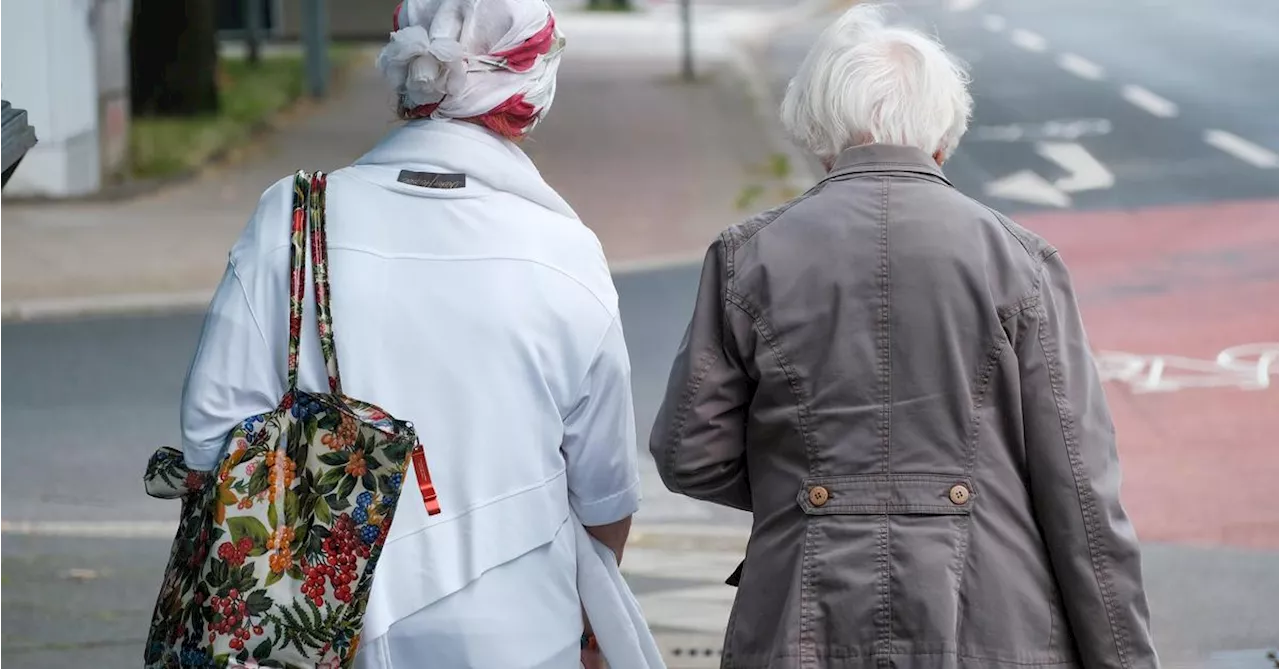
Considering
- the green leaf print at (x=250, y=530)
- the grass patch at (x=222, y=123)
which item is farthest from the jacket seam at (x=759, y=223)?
the grass patch at (x=222, y=123)

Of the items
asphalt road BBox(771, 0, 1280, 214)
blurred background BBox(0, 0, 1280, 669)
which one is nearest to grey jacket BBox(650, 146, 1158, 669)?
blurred background BBox(0, 0, 1280, 669)

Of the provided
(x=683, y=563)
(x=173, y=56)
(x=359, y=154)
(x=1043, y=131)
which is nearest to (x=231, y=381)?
(x=683, y=563)

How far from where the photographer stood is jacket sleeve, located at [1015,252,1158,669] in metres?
2.90

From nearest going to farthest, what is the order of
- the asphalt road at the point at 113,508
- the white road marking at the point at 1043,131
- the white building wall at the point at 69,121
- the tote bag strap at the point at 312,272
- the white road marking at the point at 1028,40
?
1. the tote bag strap at the point at 312,272
2. the asphalt road at the point at 113,508
3. the white building wall at the point at 69,121
4. the white road marking at the point at 1043,131
5. the white road marking at the point at 1028,40

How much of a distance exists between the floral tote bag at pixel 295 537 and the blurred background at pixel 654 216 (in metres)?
1.85

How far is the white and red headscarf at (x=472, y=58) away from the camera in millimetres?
2926

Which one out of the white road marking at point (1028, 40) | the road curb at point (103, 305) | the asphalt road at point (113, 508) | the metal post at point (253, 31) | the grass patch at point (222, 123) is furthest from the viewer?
the white road marking at point (1028, 40)

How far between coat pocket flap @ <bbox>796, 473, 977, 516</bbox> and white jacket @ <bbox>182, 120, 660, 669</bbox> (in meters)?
0.39

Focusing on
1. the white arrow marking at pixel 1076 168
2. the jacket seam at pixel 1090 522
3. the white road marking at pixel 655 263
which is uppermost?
the jacket seam at pixel 1090 522

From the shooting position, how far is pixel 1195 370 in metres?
9.33

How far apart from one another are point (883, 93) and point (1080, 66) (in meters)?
20.6

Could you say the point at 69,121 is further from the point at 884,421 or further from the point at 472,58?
the point at 884,421

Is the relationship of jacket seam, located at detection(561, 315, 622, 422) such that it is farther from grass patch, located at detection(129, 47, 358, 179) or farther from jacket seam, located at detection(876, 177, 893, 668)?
grass patch, located at detection(129, 47, 358, 179)

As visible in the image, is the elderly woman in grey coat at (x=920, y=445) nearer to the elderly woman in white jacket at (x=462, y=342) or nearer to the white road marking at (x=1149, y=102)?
the elderly woman in white jacket at (x=462, y=342)
